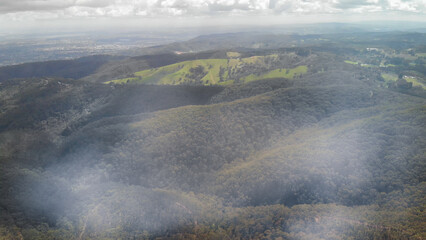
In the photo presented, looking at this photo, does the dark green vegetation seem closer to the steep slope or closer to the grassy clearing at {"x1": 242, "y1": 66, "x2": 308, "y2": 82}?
the steep slope

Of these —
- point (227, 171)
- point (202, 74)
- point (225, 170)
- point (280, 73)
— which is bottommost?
point (225, 170)

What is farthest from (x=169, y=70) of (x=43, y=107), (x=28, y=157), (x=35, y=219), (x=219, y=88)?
(x=35, y=219)

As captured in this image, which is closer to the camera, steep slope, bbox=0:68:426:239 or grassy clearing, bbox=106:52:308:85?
steep slope, bbox=0:68:426:239

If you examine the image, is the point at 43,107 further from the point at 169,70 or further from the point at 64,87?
the point at 169,70

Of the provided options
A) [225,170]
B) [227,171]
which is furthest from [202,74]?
[227,171]

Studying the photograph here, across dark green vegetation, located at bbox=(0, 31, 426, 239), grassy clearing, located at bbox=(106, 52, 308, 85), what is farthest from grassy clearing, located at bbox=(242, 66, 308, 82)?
dark green vegetation, located at bbox=(0, 31, 426, 239)

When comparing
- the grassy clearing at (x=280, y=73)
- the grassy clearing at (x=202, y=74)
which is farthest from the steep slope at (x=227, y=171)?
the grassy clearing at (x=202, y=74)

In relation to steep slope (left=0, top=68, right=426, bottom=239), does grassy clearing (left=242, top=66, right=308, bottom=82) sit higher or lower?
higher

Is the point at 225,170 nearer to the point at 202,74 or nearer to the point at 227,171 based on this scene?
the point at 227,171

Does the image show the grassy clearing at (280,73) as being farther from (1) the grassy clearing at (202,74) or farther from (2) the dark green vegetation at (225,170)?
(2) the dark green vegetation at (225,170)
